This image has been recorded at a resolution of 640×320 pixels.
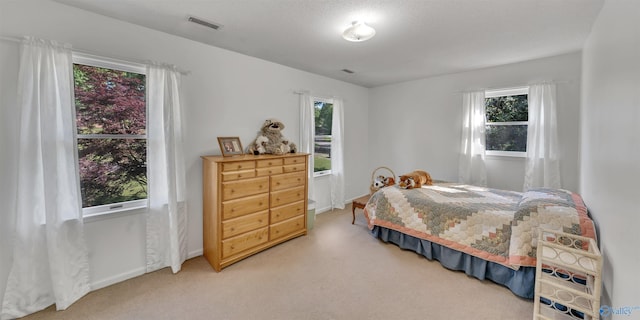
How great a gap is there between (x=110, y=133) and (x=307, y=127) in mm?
2423

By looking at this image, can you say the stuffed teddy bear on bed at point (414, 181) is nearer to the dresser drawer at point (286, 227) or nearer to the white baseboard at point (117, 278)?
the dresser drawer at point (286, 227)

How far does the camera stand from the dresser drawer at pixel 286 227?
298cm

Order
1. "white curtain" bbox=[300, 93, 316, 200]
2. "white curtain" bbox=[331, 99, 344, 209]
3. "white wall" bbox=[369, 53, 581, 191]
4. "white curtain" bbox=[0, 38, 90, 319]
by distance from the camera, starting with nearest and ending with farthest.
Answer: "white curtain" bbox=[0, 38, 90, 319] → "white wall" bbox=[369, 53, 581, 191] → "white curtain" bbox=[300, 93, 316, 200] → "white curtain" bbox=[331, 99, 344, 209]

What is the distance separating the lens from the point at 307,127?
3.89 m

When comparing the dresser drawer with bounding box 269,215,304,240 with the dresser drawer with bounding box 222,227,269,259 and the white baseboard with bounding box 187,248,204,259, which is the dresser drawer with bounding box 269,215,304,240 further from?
the white baseboard with bounding box 187,248,204,259

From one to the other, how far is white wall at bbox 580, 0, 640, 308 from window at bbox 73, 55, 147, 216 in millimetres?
3530

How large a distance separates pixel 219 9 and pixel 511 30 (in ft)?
8.97

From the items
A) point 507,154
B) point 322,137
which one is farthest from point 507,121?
point 322,137

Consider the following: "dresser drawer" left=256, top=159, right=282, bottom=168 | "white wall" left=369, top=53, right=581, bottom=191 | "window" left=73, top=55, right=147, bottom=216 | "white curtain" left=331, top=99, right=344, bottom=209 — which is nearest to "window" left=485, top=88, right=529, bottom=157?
"white wall" left=369, top=53, right=581, bottom=191

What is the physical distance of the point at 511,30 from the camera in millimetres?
2354

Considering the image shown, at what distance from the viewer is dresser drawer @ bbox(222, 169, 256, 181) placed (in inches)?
98.1

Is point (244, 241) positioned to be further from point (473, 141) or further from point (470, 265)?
point (473, 141)

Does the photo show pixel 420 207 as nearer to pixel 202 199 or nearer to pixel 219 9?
pixel 202 199

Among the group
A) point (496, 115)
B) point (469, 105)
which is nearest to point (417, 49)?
point (469, 105)
